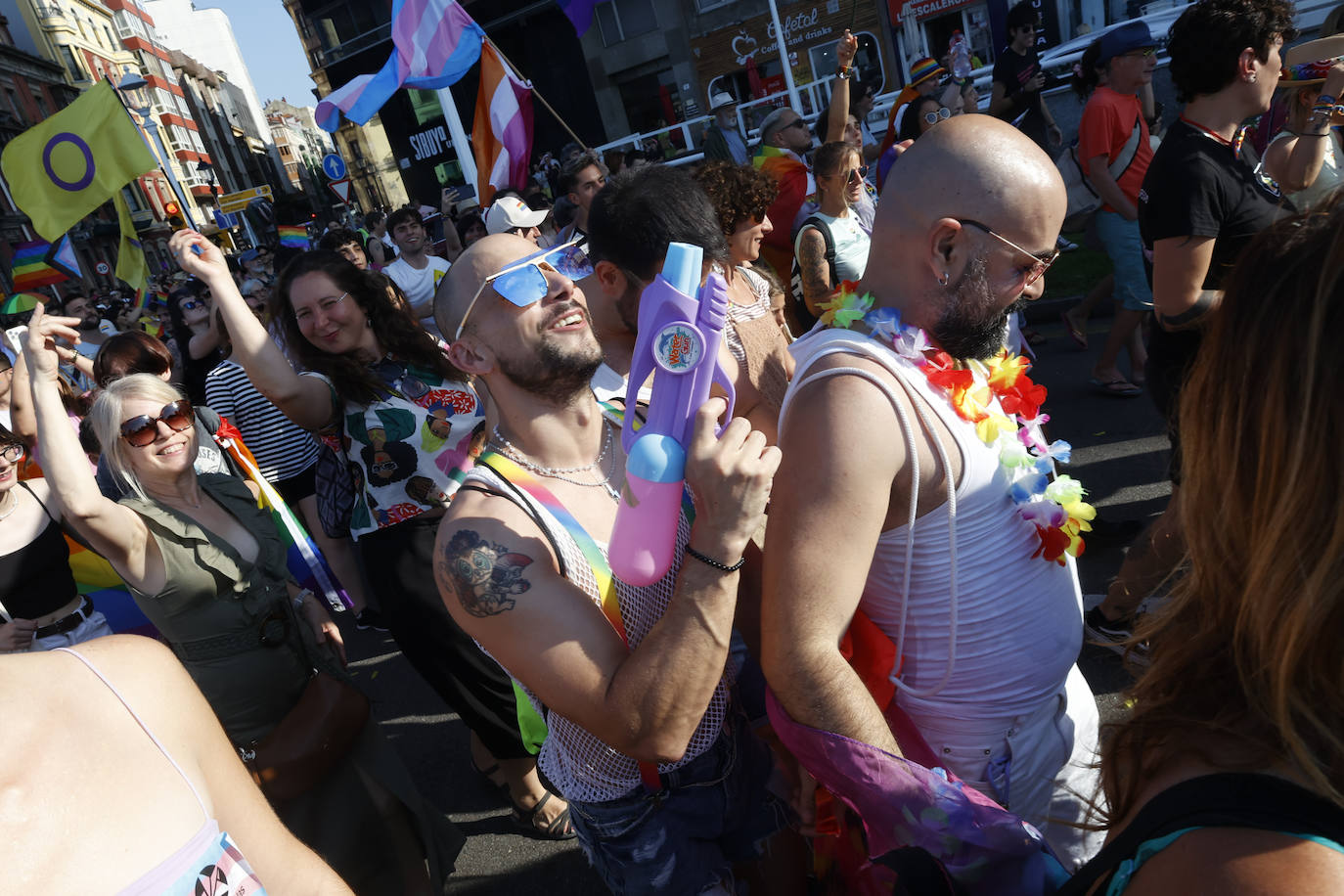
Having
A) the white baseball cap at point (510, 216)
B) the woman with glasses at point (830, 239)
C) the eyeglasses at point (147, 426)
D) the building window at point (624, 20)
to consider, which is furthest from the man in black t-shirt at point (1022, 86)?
the building window at point (624, 20)

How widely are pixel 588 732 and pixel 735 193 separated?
228 cm

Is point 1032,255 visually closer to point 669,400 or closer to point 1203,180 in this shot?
point 669,400

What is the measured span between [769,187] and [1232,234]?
1.63 meters

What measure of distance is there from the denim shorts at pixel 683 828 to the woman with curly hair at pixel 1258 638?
916mm

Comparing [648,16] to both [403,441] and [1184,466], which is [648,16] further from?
[1184,466]

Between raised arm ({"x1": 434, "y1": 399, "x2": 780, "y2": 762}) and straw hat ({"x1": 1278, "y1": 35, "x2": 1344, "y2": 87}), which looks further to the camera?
straw hat ({"x1": 1278, "y1": 35, "x2": 1344, "y2": 87})

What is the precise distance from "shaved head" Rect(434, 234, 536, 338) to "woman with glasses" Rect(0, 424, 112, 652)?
2.16m

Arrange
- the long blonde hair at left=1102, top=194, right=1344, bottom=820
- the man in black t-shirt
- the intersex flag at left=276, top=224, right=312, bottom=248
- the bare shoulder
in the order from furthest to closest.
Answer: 1. the intersex flag at left=276, top=224, right=312, bottom=248
2. the man in black t-shirt
3. the long blonde hair at left=1102, top=194, right=1344, bottom=820
4. the bare shoulder

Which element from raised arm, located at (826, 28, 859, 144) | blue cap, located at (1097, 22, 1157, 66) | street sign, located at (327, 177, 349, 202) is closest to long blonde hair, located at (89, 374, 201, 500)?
raised arm, located at (826, 28, 859, 144)

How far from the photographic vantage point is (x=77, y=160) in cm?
598

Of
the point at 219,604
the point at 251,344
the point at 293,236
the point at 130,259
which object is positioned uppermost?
the point at 130,259

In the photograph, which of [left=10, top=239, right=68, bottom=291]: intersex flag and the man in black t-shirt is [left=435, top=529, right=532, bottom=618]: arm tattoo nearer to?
the man in black t-shirt

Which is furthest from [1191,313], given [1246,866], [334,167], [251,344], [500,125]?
[334,167]

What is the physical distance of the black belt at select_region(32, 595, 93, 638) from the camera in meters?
3.00
